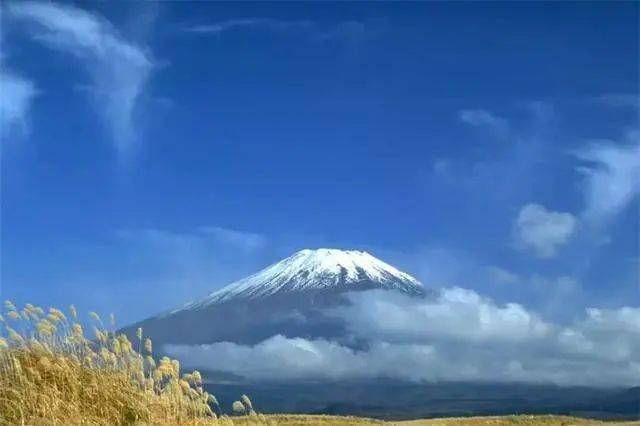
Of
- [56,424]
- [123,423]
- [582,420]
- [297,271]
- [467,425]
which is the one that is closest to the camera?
[56,424]

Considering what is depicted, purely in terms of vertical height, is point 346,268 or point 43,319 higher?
point 346,268

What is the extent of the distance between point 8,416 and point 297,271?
6797 inches

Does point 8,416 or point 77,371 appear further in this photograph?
point 77,371

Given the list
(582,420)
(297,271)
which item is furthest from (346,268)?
(582,420)

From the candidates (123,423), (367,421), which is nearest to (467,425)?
(367,421)

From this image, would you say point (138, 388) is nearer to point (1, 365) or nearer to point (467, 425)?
point (1, 365)

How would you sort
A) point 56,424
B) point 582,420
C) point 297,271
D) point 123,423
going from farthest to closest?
point 297,271
point 582,420
point 123,423
point 56,424

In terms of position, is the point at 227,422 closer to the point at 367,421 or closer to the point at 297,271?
the point at 367,421

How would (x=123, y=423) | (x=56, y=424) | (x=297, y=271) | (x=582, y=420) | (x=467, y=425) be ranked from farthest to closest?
(x=297, y=271)
(x=582, y=420)
(x=467, y=425)
(x=123, y=423)
(x=56, y=424)

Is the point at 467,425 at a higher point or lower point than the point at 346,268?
lower

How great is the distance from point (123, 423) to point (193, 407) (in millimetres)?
940

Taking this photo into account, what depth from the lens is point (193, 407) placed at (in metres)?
12.8

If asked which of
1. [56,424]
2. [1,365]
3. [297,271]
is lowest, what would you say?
[56,424]

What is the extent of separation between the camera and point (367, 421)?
1805 cm
